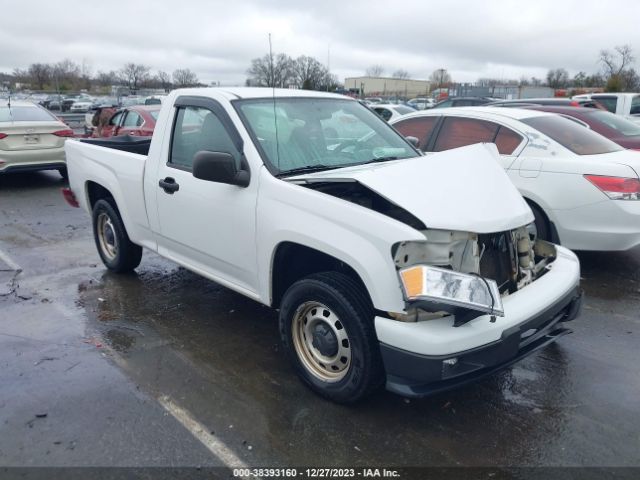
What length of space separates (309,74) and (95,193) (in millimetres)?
3622

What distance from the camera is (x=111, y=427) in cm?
322

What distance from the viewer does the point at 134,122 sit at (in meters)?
11.9

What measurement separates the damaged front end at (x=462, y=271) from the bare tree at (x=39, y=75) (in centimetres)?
6421

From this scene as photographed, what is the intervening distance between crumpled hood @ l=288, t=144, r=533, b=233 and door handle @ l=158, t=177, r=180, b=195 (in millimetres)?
1253

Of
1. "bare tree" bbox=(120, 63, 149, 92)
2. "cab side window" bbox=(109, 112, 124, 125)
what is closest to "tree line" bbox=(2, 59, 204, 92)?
"bare tree" bbox=(120, 63, 149, 92)

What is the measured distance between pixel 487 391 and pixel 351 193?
63.7 inches

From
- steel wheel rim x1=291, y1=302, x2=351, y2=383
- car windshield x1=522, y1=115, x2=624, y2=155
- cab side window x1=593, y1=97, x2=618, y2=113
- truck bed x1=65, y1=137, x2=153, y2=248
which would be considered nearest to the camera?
steel wheel rim x1=291, y1=302, x2=351, y2=383

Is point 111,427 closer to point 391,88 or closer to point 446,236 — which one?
point 446,236

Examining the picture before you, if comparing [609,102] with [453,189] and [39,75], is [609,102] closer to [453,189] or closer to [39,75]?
[453,189]

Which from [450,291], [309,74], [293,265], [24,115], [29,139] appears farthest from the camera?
[24,115]

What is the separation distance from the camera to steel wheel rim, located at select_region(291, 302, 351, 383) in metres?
3.34

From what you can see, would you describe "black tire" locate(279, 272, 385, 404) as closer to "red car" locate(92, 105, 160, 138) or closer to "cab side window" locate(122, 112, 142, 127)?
"red car" locate(92, 105, 160, 138)

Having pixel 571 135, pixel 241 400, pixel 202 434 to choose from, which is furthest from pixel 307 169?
pixel 571 135

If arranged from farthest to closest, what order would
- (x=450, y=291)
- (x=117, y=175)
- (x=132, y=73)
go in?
1. (x=132, y=73)
2. (x=117, y=175)
3. (x=450, y=291)
